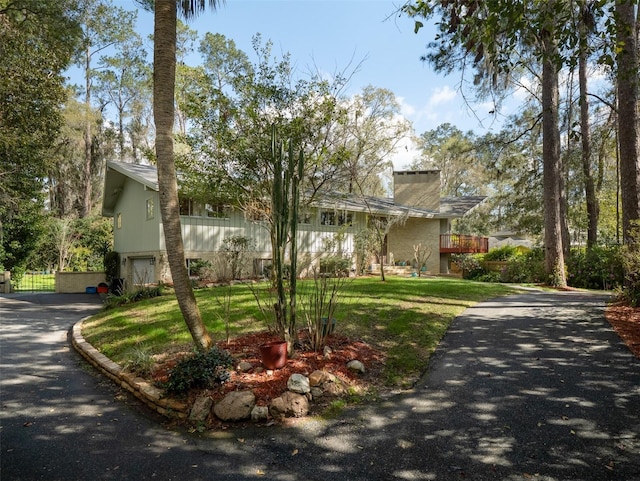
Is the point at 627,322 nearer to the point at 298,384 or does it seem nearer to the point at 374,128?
the point at 298,384

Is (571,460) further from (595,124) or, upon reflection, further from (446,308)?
(595,124)

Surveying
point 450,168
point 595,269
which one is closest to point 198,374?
point 595,269

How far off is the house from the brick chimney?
60 mm

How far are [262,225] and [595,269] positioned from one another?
462 inches

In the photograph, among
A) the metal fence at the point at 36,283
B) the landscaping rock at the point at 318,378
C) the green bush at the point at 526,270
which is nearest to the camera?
the landscaping rock at the point at 318,378

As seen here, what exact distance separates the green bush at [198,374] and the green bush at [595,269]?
1292 centimetres

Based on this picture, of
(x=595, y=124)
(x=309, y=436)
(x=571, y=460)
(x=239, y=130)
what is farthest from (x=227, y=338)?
(x=595, y=124)

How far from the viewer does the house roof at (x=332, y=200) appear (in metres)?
15.4

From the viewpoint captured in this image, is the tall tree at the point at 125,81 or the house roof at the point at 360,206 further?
the tall tree at the point at 125,81

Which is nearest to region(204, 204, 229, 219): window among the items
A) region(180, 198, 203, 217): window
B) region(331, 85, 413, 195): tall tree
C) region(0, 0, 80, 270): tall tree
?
region(180, 198, 203, 217): window

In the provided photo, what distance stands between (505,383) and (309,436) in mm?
2517

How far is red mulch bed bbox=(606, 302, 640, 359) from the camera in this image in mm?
5902

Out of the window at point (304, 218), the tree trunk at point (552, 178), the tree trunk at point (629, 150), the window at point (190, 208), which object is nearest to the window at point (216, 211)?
the window at point (190, 208)

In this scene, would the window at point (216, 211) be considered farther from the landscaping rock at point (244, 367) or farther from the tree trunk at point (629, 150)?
the tree trunk at point (629, 150)
